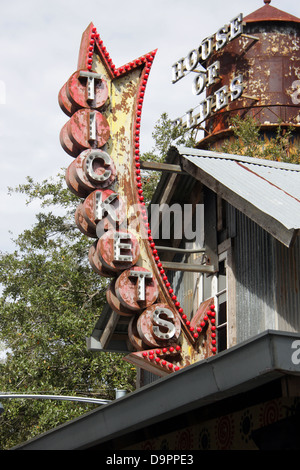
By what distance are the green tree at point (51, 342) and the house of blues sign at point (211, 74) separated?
8340 mm

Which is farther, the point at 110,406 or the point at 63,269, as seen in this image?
the point at 63,269

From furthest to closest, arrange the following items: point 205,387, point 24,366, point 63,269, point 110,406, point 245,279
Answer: point 63,269 → point 24,366 → point 245,279 → point 110,406 → point 205,387

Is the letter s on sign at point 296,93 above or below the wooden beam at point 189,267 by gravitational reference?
above

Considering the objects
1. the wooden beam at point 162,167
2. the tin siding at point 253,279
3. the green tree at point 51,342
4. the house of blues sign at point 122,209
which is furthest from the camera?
the green tree at point 51,342

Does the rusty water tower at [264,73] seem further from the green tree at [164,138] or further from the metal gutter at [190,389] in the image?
the metal gutter at [190,389]

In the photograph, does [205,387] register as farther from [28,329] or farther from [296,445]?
[28,329]

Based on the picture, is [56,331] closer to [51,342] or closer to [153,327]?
[51,342]

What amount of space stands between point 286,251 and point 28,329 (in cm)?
1816

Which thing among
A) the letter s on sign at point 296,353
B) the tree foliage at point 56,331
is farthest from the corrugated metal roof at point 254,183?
the tree foliage at point 56,331

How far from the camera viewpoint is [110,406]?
8594 mm

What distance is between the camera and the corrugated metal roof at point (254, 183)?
12.3m

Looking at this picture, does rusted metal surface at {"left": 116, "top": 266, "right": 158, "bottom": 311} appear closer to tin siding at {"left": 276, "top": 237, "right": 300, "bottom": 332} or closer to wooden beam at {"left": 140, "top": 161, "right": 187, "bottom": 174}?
wooden beam at {"left": 140, "top": 161, "right": 187, "bottom": 174}

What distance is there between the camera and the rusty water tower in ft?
113
